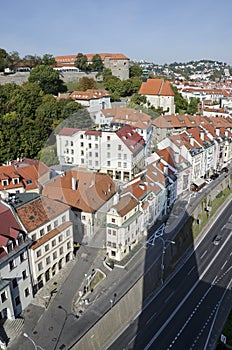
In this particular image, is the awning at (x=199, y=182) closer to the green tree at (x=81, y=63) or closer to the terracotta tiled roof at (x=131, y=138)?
the terracotta tiled roof at (x=131, y=138)

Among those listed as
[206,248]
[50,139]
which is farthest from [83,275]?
[50,139]

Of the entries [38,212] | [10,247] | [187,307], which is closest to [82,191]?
[38,212]

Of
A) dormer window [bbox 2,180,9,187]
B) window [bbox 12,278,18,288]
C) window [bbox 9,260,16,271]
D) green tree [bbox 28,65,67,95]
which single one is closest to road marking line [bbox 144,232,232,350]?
window [bbox 12,278,18,288]

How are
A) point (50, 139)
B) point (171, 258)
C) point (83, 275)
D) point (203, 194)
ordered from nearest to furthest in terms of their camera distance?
point (83, 275), point (171, 258), point (203, 194), point (50, 139)

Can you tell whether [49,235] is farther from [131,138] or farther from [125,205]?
[131,138]

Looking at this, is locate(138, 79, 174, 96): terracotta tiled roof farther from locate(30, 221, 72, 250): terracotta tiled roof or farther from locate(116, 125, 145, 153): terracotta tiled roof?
locate(30, 221, 72, 250): terracotta tiled roof

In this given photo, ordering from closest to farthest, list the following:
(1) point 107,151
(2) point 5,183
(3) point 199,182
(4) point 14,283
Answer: (4) point 14,283 < (2) point 5,183 < (1) point 107,151 < (3) point 199,182

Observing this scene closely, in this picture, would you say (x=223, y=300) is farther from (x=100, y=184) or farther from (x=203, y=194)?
(x=203, y=194)
